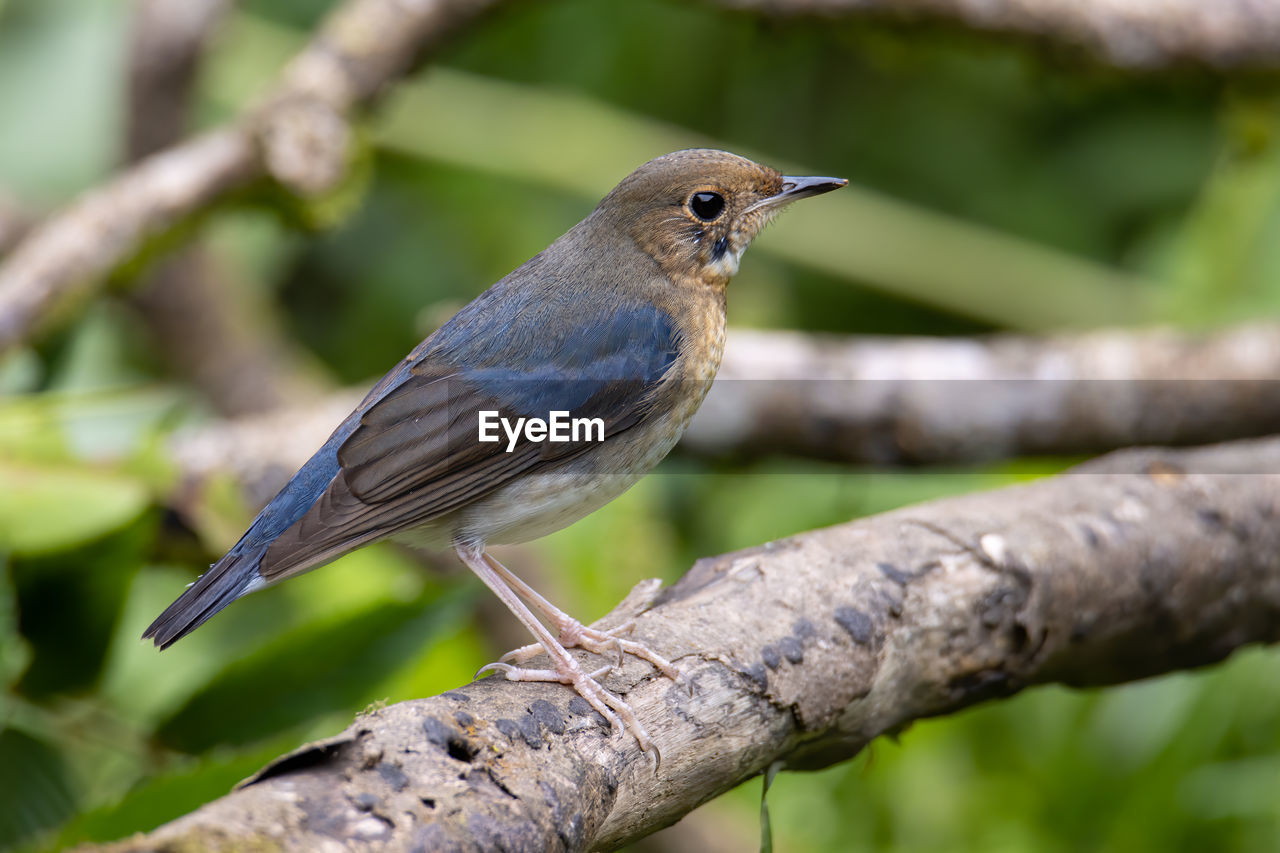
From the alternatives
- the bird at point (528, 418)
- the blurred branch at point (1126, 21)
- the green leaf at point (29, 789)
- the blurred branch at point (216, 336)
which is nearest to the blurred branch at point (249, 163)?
the blurred branch at point (216, 336)

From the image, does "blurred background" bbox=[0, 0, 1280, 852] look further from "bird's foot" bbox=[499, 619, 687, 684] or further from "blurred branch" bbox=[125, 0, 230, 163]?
"bird's foot" bbox=[499, 619, 687, 684]

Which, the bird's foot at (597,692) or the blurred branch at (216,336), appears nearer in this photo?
the bird's foot at (597,692)

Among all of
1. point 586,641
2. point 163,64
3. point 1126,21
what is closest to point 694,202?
point 586,641

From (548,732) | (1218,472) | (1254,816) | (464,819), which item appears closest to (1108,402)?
Answer: (1218,472)

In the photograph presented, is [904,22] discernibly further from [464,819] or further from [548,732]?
[464,819]

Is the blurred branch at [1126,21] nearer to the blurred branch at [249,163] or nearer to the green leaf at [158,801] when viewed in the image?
the blurred branch at [249,163]

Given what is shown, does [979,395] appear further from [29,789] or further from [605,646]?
[29,789]
